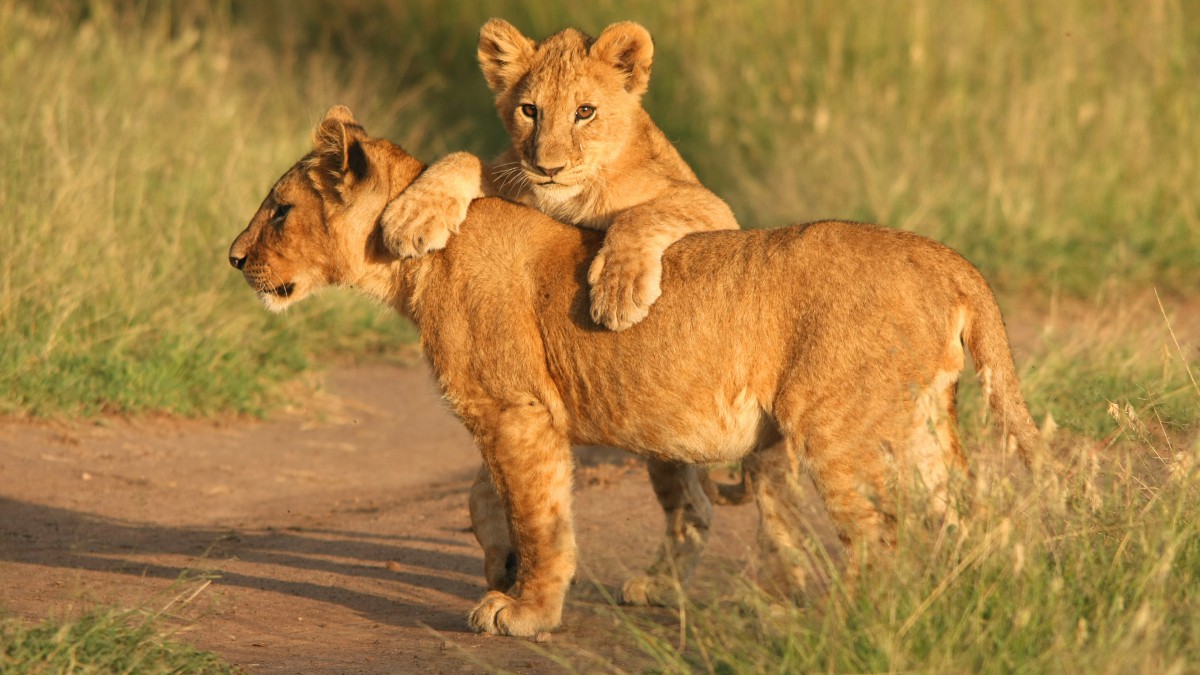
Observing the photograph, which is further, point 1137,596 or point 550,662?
point 550,662

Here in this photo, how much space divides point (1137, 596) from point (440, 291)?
241cm

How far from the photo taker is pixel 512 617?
187 inches

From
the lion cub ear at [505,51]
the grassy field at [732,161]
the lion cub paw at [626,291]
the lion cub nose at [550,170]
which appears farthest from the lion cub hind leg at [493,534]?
the lion cub ear at [505,51]

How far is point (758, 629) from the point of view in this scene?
4.12 metres

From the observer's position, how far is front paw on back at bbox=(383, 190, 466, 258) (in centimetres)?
494

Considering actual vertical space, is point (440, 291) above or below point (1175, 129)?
above

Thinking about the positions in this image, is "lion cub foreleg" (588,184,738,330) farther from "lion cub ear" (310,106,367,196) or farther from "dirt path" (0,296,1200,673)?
"lion cub ear" (310,106,367,196)

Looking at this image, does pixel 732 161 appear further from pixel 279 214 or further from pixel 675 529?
pixel 279 214

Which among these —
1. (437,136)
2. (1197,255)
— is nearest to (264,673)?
(1197,255)

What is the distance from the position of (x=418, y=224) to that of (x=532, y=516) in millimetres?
1040

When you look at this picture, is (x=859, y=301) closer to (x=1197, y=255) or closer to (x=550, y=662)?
(x=550, y=662)

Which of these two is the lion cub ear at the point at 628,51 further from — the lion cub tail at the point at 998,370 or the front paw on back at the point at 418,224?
the lion cub tail at the point at 998,370

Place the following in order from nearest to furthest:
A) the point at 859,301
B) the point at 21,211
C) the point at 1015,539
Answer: the point at 1015,539, the point at 859,301, the point at 21,211

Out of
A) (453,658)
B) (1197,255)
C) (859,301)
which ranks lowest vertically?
(1197,255)
